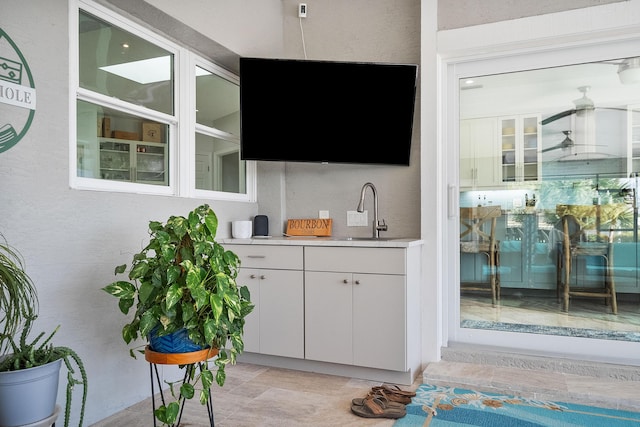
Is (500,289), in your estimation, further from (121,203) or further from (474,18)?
(121,203)

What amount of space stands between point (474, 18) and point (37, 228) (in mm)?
2805

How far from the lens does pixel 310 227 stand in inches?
135

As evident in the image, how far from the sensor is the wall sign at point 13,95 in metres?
A: 1.87

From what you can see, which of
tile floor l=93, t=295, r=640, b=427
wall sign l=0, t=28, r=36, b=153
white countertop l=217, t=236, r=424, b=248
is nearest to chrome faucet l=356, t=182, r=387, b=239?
white countertop l=217, t=236, r=424, b=248

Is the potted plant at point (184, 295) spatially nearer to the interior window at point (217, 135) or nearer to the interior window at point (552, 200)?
the interior window at point (217, 135)

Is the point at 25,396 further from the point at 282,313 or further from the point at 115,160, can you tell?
the point at 282,313

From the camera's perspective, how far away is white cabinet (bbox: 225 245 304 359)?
9.55ft

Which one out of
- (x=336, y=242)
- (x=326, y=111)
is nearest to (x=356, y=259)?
(x=336, y=242)

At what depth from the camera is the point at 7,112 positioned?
1881 millimetres

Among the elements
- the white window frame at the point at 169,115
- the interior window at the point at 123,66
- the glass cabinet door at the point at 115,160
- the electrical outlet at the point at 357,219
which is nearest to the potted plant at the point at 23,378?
the white window frame at the point at 169,115

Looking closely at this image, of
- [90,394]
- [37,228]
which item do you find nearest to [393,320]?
[90,394]

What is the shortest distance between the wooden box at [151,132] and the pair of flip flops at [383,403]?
6.28ft

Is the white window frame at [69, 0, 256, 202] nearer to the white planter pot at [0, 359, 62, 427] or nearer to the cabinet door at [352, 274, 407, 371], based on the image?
the white planter pot at [0, 359, 62, 427]

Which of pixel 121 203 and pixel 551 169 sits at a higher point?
pixel 551 169
